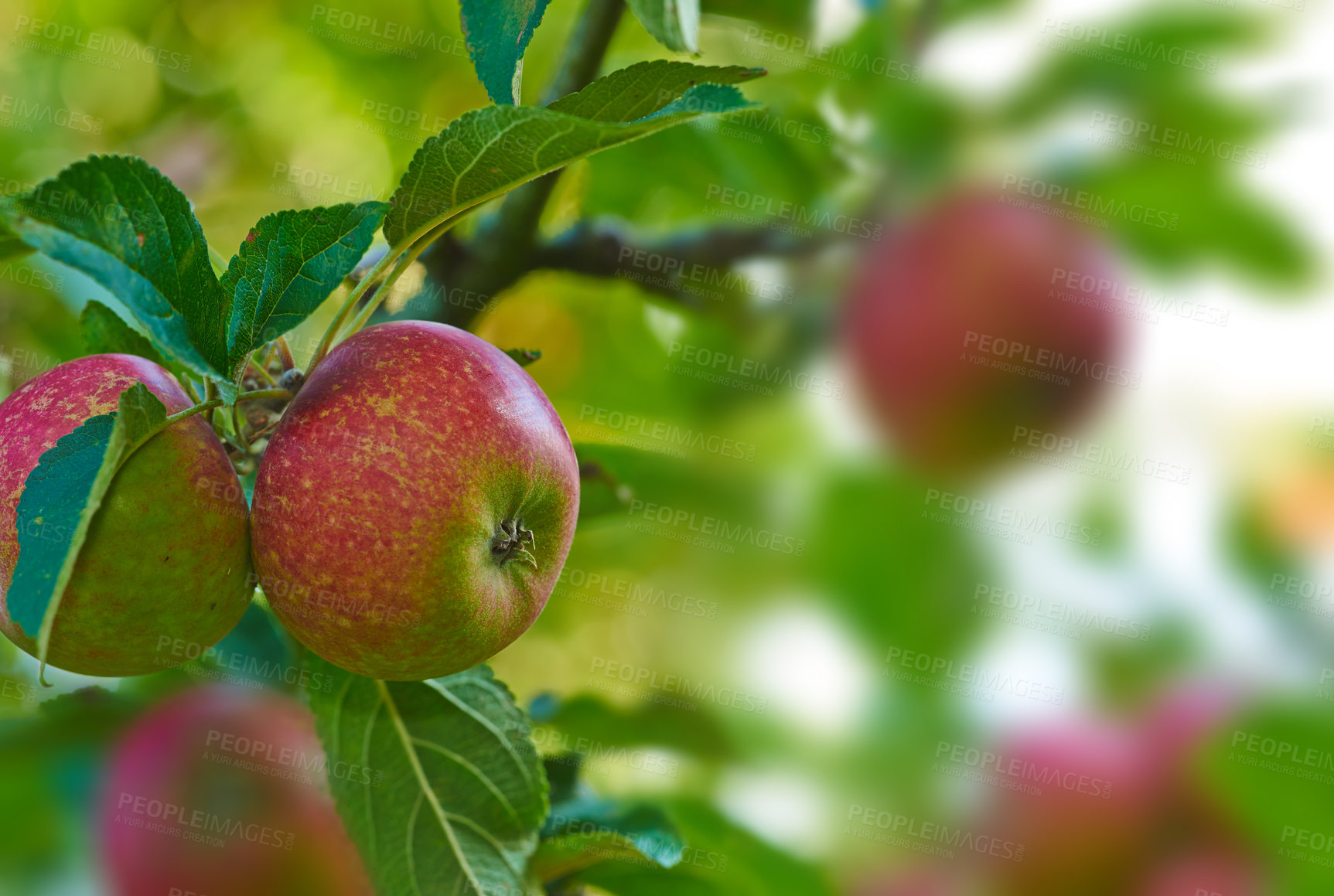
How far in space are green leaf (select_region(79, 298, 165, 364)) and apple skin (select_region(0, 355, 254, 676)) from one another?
→ 4.8 inches

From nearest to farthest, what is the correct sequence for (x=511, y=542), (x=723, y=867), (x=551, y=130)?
1. (x=551, y=130)
2. (x=511, y=542)
3. (x=723, y=867)

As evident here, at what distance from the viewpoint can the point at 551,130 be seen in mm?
528

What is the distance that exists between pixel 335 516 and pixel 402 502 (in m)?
0.04

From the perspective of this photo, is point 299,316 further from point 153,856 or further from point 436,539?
point 153,856

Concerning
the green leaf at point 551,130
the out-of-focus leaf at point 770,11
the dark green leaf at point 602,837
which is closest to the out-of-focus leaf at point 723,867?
the dark green leaf at point 602,837

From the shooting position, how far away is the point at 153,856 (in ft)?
3.40

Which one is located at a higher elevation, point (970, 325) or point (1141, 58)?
point (1141, 58)

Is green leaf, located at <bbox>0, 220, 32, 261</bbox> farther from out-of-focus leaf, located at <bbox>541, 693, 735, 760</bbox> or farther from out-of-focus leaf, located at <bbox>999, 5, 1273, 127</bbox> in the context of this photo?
out-of-focus leaf, located at <bbox>999, 5, 1273, 127</bbox>

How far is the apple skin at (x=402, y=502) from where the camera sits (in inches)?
23.3

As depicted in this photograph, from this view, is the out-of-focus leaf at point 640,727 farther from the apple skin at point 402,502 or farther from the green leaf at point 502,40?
the green leaf at point 502,40

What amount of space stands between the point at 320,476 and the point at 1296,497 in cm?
137

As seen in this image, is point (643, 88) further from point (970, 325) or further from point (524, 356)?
point (970, 325)

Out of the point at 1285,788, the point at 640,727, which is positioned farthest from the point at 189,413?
the point at 1285,788

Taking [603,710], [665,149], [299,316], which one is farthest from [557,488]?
[665,149]
